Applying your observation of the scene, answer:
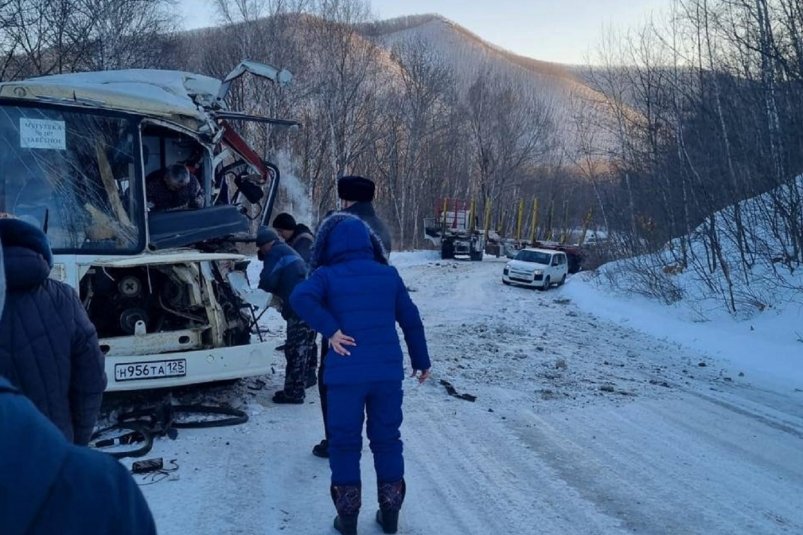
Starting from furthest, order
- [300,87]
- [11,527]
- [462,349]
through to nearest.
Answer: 1. [300,87]
2. [462,349]
3. [11,527]

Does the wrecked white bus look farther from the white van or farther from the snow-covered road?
the white van

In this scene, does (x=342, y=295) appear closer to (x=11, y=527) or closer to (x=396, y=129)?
(x=11, y=527)

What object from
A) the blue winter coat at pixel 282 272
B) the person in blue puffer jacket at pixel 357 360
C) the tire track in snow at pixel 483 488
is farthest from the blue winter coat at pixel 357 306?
the blue winter coat at pixel 282 272

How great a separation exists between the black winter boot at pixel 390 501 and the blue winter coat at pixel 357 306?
67 centimetres

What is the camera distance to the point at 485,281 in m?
25.5

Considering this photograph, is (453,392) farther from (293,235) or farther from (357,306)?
(357,306)

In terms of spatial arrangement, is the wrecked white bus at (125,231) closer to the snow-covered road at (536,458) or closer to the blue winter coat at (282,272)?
the blue winter coat at (282,272)

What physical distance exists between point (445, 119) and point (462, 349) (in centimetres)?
4173

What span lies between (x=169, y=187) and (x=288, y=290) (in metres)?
1.96

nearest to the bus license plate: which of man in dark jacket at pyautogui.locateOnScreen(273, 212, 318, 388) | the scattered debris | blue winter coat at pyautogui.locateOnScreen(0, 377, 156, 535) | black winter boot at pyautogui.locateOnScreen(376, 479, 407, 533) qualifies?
man in dark jacket at pyautogui.locateOnScreen(273, 212, 318, 388)

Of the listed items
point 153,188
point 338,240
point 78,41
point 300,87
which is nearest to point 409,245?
point 300,87

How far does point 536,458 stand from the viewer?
5723 mm

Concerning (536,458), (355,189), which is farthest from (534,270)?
(355,189)

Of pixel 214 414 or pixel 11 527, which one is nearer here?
pixel 11 527
